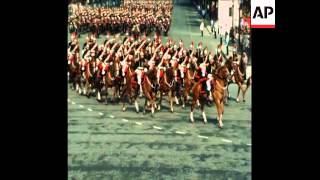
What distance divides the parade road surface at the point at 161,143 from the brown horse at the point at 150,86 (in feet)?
2.33

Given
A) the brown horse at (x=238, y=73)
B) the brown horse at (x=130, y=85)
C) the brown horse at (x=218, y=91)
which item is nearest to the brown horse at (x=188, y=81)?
the brown horse at (x=218, y=91)

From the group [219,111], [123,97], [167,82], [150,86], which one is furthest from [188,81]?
[123,97]

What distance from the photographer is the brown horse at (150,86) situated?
13188mm

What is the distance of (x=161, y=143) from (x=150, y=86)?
6.12 ft

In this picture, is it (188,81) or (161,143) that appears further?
(188,81)

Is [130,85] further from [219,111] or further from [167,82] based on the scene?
[219,111]

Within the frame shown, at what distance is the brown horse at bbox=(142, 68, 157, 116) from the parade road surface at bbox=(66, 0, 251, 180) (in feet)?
2.33

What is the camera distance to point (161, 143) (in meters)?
12.0

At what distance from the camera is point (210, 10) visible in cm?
1230

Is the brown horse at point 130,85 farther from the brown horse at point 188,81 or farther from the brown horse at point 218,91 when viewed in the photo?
the brown horse at point 218,91
